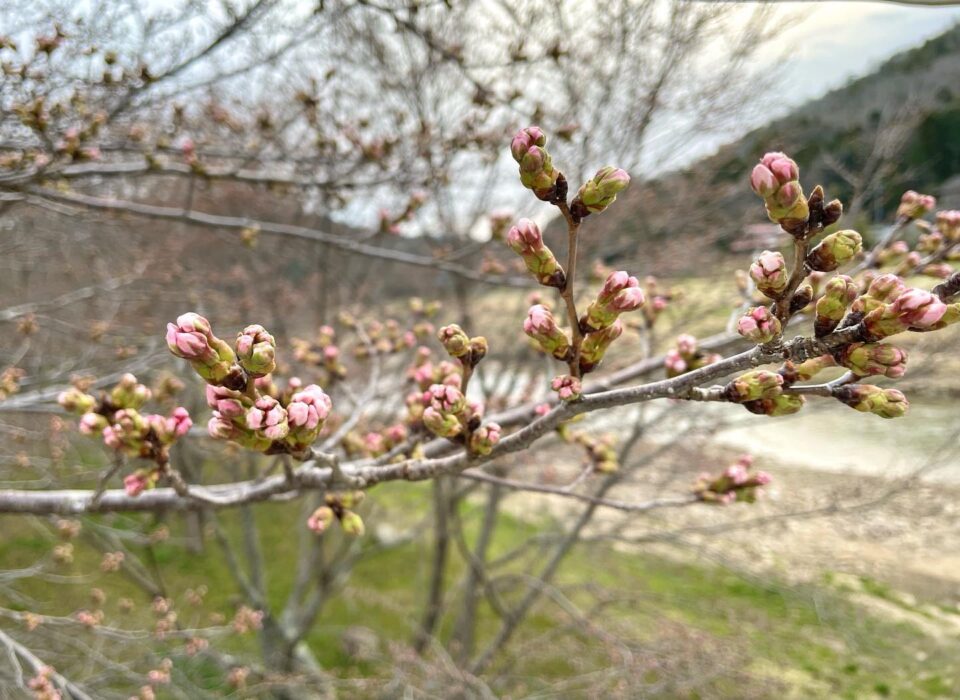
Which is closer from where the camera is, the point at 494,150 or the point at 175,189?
the point at 494,150

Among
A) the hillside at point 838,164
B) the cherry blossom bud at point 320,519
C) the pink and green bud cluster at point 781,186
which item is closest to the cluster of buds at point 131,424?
the cherry blossom bud at point 320,519

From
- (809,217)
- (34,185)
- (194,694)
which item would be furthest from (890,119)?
(194,694)

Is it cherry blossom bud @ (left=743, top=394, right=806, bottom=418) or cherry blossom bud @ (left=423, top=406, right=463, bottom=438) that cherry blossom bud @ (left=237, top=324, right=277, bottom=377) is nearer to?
cherry blossom bud @ (left=423, top=406, right=463, bottom=438)

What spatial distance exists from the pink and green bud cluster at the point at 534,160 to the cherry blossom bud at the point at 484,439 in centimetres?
53

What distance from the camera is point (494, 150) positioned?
4363 millimetres

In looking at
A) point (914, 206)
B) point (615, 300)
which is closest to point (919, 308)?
point (615, 300)

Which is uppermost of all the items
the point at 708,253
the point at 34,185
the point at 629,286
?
the point at 708,253

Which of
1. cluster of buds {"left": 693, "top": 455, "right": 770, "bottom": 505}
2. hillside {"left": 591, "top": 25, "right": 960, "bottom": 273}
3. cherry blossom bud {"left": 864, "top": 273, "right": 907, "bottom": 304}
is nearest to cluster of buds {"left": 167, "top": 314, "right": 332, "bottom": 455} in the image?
cherry blossom bud {"left": 864, "top": 273, "right": 907, "bottom": 304}

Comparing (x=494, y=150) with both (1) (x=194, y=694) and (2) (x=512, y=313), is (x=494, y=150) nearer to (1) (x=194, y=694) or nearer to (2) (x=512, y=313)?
(2) (x=512, y=313)

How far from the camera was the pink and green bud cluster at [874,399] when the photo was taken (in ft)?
3.46

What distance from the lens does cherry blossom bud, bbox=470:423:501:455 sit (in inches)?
49.8

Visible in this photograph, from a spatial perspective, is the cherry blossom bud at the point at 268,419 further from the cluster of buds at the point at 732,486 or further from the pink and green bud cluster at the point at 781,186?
the cluster of buds at the point at 732,486

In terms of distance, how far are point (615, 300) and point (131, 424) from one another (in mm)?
1180

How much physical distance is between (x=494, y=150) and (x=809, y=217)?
12.1ft
